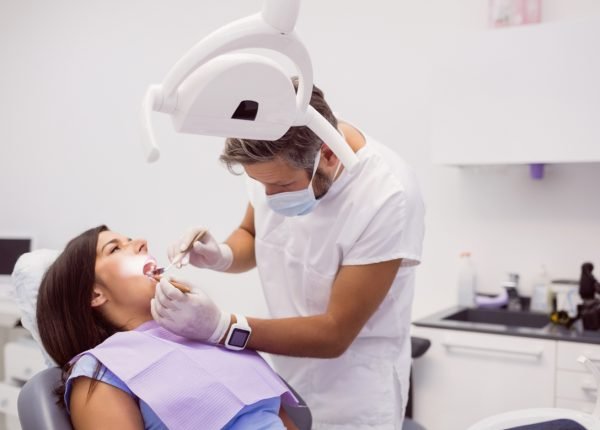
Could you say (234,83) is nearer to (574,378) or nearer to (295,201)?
(295,201)

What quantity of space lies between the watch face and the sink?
45.7 inches

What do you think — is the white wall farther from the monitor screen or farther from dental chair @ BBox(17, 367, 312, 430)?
dental chair @ BBox(17, 367, 312, 430)

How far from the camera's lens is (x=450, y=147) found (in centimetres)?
235

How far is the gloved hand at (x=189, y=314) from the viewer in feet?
4.27

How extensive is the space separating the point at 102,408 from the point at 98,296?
35 cm

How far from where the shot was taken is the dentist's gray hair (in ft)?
4.24

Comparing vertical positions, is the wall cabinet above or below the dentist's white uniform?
below

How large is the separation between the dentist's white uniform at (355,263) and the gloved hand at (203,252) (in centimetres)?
9

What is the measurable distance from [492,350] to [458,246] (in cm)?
58

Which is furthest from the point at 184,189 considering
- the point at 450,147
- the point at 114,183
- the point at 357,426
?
the point at 357,426

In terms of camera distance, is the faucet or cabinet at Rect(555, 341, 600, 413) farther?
the faucet

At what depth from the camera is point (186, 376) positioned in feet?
4.41

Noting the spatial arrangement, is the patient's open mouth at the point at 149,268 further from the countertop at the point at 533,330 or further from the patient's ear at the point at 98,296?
the countertop at the point at 533,330

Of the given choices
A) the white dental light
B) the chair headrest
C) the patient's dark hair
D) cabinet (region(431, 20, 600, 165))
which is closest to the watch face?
the patient's dark hair
